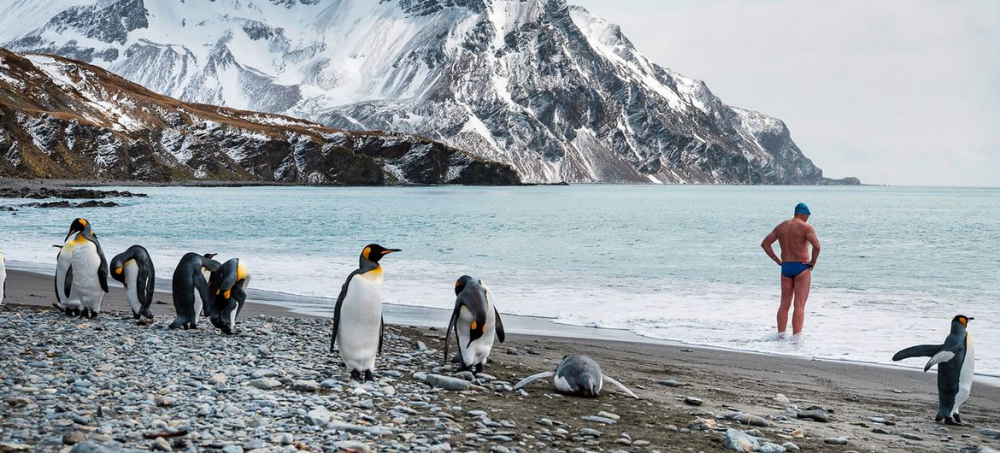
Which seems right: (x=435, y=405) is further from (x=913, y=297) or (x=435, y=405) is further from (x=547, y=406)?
(x=913, y=297)

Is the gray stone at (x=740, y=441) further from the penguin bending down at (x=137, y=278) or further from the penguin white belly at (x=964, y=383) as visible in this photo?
the penguin bending down at (x=137, y=278)

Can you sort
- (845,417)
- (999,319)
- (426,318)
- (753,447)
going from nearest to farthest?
(753,447), (845,417), (426,318), (999,319)

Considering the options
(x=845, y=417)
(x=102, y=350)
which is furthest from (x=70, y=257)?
(x=845, y=417)

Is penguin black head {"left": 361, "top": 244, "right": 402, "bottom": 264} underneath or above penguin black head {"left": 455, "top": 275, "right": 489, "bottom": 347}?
above

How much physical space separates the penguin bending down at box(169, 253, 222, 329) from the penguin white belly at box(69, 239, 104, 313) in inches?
52.7

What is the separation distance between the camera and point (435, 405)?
23.0 feet

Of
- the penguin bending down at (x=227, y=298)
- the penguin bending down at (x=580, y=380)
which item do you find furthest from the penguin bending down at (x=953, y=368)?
the penguin bending down at (x=227, y=298)

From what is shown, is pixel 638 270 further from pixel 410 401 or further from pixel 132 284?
pixel 410 401

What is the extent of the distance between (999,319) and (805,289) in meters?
4.62

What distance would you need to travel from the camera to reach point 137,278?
38.9 feet

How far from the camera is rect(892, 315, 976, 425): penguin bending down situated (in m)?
7.73

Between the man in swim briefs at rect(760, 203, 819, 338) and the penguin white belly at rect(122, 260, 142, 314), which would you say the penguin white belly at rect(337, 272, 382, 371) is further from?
the man in swim briefs at rect(760, 203, 819, 338)

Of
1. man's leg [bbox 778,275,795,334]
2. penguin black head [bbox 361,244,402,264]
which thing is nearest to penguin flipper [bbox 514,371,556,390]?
penguin black head [bbox 361,244,402,264]

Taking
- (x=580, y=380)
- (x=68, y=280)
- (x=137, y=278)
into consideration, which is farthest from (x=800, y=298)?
(x=68, y=280)
